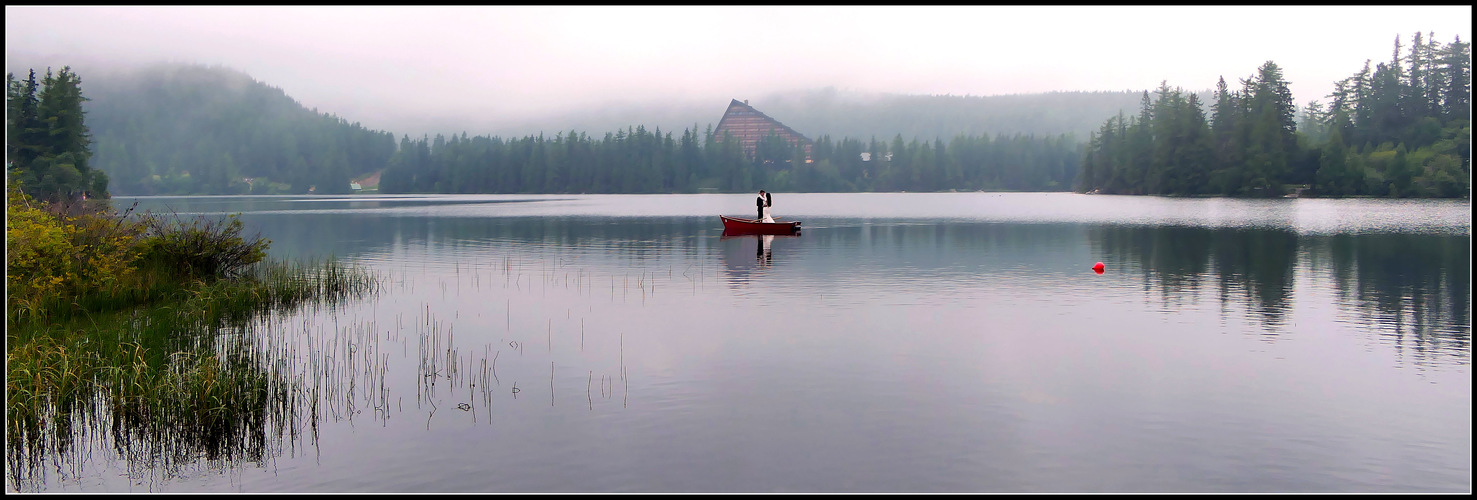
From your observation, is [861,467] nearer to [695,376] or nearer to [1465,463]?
[695,376]

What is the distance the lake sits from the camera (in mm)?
11047

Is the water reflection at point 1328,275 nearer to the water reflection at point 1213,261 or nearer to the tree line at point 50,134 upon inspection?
the water reflection at point 1213,261

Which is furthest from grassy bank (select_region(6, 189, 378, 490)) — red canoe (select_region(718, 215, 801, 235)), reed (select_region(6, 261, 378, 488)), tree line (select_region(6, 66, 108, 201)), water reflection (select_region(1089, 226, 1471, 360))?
tree line (select_region(6, 66, 108, 201))

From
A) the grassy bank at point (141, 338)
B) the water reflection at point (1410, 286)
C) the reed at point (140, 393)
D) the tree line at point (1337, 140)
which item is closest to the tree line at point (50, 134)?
the grassy bank at point (141, 338)

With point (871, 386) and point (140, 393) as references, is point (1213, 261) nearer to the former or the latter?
point (871, 386)

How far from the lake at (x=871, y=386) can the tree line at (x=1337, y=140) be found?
97.4m

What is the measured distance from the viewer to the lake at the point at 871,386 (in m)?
11.0

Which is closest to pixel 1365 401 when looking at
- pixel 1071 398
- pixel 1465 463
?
pixel 1465 463

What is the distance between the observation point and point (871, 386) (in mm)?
15430

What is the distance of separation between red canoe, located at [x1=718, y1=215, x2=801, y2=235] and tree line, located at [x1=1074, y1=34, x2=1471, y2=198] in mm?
90041

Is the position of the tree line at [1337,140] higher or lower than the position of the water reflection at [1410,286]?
higher

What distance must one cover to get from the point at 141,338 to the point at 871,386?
489 inches

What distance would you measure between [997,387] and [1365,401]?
5.24 m

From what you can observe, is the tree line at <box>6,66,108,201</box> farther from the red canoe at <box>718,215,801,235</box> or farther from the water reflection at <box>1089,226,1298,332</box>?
the water reflection at <box>1089,226,1298,332</box>
